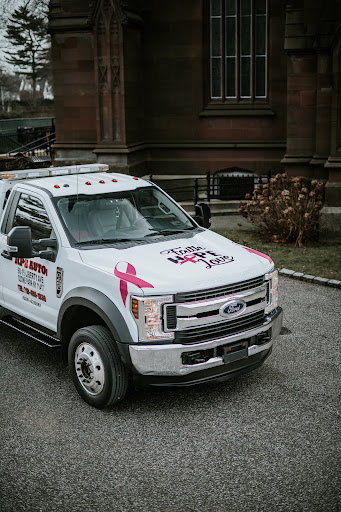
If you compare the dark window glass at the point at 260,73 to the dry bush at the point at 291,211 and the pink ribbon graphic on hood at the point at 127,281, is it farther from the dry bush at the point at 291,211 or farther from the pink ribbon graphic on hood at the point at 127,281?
the pink ribbon graphic on hood at the point at 127,281

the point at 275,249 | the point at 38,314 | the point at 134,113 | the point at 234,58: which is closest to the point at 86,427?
the point at 38,314

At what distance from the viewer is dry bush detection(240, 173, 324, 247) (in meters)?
13.2

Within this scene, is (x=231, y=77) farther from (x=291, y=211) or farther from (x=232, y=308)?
(x=232, y=308)

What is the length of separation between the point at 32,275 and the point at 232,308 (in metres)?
2.28

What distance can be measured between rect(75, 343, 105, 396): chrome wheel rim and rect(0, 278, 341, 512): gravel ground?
0.74ft

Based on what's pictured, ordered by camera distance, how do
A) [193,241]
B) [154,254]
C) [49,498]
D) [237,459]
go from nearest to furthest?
[49,498], [237,459], [154,254], [193,241]

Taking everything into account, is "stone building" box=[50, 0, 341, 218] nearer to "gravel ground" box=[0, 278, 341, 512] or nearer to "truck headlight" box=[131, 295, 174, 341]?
"gravel ground" box=[0, 278, 341, 512]

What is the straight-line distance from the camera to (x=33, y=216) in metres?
7.25

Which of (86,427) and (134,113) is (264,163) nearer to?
(134,113)

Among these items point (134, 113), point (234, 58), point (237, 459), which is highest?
point (234, 58)

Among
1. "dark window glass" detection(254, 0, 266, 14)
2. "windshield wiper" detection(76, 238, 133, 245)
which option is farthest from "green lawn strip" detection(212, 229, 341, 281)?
"dark window glass" detection(254, 0, 266, 14)

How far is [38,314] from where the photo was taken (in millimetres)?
7051

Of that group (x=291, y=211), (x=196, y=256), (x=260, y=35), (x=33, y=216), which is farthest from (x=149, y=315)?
(x=260, y=35)

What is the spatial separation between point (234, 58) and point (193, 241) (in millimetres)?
12597
